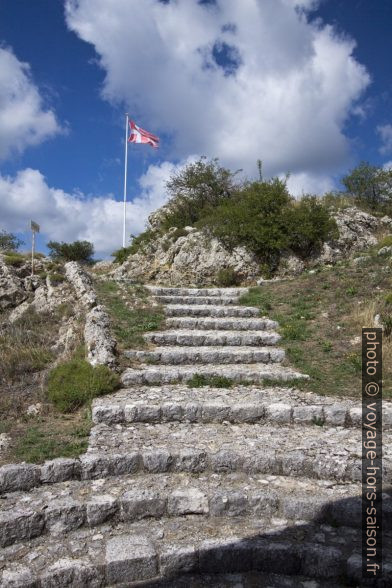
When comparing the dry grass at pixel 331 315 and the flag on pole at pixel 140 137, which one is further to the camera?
the flag on pole at pixel 140 137

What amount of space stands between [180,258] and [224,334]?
792 centimetres

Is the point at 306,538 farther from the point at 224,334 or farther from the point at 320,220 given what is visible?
the point at 320,220

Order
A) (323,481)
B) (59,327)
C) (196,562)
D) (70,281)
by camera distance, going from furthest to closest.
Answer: (70,281), (59,327), (323,481), (196,562)

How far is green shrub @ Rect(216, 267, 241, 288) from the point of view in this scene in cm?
1560

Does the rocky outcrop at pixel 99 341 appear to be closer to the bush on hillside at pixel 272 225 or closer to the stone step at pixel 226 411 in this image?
the stone step at pixel 226 411

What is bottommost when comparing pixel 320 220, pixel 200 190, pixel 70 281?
pixel 70 281

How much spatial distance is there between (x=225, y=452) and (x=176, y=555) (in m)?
1.38

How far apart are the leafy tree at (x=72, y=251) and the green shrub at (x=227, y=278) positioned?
9.98 metres

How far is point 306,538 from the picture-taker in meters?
4.07

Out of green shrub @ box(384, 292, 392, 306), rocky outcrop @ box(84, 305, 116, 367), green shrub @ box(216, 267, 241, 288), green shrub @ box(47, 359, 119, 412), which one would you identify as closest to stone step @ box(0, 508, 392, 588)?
green shrub @ box(47, 359, 119, 412)

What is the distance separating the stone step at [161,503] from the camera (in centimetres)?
410

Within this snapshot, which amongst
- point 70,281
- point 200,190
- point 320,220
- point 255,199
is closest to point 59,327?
point 70,281

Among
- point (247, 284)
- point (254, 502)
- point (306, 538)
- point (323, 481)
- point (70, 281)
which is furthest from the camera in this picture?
point (247, 284)

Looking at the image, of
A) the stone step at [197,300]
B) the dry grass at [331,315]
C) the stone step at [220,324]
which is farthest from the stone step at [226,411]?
the stone step at [197,300]
